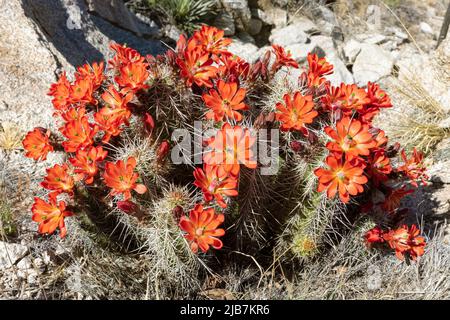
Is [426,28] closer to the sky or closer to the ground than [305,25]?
closer to the ground

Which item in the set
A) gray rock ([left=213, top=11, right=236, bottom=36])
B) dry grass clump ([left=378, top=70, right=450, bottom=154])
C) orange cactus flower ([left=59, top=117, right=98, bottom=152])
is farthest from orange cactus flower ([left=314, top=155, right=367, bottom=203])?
gray rock ([left=213, top=11, right=236, bottom=36])

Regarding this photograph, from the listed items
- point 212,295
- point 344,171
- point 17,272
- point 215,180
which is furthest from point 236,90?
point 17,272

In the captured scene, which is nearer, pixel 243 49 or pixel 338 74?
pixel 338 74

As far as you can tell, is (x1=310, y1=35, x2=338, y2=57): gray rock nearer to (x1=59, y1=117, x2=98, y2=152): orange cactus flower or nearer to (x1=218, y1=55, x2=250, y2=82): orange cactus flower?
(x1=218, y1=55, x2=250, y2=82): orange cactus flower

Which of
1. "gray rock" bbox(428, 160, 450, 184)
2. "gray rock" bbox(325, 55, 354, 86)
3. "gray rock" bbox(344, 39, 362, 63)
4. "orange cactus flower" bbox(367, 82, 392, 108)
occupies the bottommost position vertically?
"gray rock" bbox(428, 160, 450, 184)

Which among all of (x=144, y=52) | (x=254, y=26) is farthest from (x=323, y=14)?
(x=144, y=52)

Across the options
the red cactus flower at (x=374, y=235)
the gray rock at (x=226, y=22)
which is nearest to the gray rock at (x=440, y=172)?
the red cactus flower at (x=374, y=235)

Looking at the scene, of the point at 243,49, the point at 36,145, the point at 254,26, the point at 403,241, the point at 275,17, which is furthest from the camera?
the point at 275,17

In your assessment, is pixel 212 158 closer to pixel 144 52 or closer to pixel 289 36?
pixel 144 52
